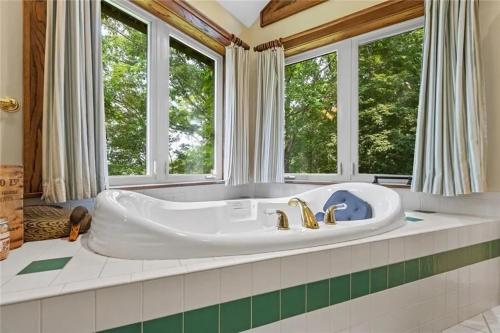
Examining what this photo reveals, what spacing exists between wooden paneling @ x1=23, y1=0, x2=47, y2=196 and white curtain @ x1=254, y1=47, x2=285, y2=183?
5.61ft

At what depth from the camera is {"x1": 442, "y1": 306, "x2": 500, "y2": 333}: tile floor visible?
4.52 ft

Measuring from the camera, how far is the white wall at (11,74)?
47.1 inches

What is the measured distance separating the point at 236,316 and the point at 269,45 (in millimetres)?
2424

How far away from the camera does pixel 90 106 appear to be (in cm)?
140

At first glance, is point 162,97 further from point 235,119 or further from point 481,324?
point 481,324

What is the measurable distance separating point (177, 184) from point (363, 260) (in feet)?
4.72

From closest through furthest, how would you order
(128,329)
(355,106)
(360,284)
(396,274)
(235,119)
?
(128,329), (360,284), (396,274), (355,106), (235,119)

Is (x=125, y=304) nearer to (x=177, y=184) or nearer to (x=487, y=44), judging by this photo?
(x=177, y=184)

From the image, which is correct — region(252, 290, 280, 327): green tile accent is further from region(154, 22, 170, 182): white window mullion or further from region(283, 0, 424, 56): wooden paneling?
region(283, 0, 424, 56): wooden paneling

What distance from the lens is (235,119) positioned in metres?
2.42

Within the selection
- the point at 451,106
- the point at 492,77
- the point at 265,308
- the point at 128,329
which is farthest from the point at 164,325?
the point at 492,77

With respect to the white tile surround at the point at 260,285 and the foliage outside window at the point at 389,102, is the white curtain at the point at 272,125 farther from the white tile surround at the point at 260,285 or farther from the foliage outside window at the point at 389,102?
the white tile surround at the point at 260,285

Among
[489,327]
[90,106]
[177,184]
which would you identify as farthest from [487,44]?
[90,106]

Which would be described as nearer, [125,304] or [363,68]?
[125,304]
